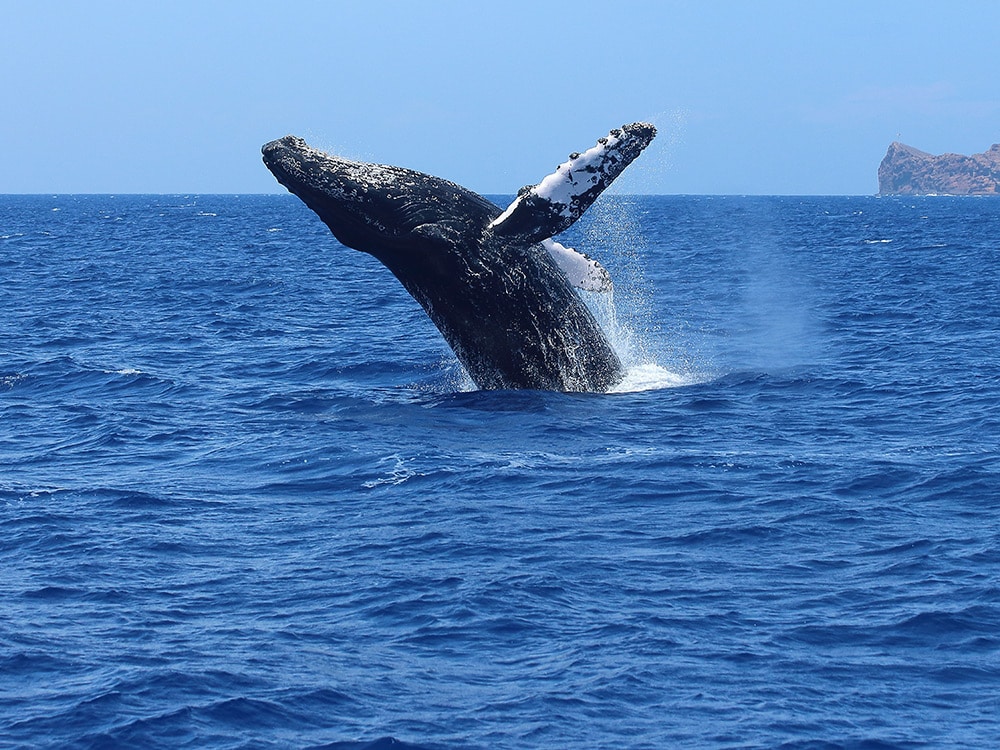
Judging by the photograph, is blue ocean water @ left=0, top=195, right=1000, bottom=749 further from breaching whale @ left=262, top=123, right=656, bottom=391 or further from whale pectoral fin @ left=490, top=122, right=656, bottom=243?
whale pectoral fin @ left=490, top=122, right=656, bottom=243

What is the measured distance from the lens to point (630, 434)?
15.1 metres

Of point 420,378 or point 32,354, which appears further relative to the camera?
point 32,354

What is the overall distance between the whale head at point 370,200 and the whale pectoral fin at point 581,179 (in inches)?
46.0

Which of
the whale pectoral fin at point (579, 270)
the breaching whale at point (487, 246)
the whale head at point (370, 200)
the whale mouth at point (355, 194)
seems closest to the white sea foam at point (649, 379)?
the breaching whale at point (487, 246)

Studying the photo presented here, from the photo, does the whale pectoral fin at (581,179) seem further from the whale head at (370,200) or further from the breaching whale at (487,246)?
the whale head at (370,200)

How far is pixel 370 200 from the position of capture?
15570 mm

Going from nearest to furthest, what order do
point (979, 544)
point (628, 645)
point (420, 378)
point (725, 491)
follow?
point (628, 645) < point (979, 544) < point (725, 491) < point (420, 378)

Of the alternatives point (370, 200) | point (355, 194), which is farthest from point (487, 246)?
point (355, 194)

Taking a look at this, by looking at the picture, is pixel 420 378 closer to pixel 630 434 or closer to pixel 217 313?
pixel 630 434

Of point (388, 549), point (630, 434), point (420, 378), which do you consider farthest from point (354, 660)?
point (420, 378)

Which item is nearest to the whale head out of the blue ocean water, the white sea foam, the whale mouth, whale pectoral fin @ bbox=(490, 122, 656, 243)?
the whale mouth

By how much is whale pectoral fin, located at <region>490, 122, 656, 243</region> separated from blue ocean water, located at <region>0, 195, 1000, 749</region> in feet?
8.03

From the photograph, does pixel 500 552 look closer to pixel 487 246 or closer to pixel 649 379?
pixel 487 246

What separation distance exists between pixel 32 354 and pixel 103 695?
16956 mm
